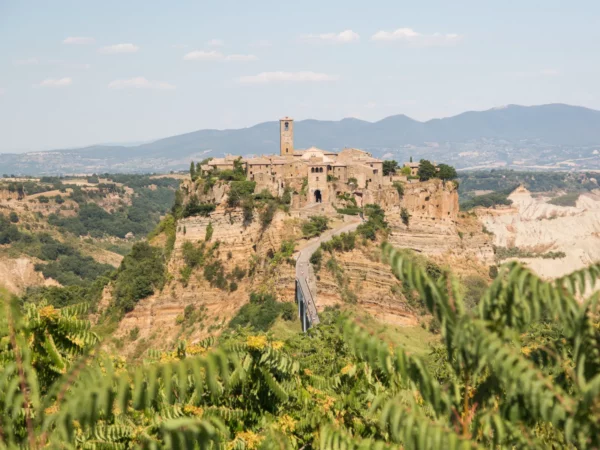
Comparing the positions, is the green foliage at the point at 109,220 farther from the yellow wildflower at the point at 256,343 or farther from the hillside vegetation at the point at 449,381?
the hillside vegetation at the point at 449,381

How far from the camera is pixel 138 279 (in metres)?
49.1

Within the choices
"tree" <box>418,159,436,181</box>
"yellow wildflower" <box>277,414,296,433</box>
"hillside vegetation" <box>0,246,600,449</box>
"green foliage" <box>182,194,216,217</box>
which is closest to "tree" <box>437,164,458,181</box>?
"tree" <box>418,159,436,181</box>

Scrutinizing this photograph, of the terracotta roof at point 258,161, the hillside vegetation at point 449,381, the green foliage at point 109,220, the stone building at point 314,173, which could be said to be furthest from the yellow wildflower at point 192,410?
the green foliage at point 109,220

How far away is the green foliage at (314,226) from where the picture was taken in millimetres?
48125

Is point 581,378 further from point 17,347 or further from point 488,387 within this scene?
point 17,347

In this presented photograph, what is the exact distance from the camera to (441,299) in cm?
541

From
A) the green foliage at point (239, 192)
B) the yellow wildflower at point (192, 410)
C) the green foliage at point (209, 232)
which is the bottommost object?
the green foliage at point (209, 232)

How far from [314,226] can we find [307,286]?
25.4ft

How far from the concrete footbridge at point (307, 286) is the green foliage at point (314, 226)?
24.0 inches

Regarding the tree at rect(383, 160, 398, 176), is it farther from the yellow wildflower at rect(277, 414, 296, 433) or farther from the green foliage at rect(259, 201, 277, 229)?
the yellow wildflower at rect(277, 414, 296, 433)

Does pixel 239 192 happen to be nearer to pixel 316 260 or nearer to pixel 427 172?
pixel 316 260

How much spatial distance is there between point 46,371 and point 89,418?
3.44 meters

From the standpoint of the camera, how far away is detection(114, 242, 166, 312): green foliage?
1913 inches

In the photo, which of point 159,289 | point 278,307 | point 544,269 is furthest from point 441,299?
point 544,269
